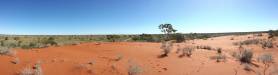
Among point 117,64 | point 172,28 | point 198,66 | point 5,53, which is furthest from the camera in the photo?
point 172,28

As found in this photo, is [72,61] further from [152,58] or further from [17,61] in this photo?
[152,58]

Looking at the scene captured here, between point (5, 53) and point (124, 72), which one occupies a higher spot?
point (5, 53)

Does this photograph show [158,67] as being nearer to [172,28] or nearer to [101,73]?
[101,73]

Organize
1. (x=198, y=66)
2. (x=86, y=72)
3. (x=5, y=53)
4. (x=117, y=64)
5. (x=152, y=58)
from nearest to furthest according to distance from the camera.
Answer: (x=86, y=72), (x=5, y=53), (x=117, y=64), (x=198, y=66), (x=152, y=58)

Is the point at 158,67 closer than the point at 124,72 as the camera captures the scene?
No

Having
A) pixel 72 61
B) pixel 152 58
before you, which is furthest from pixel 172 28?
A: pixel 72 61

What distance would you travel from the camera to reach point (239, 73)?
1097 centimetres

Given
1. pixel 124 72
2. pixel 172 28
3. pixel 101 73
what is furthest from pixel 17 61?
pixel 172 28

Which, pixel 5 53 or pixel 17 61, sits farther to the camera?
pixel 5 53

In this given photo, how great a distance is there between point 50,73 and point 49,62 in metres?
1.15

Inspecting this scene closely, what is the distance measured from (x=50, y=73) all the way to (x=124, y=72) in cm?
251

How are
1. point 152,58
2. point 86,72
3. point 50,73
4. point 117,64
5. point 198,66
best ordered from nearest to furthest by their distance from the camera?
point 50,73 < point 86,72 < point 117,64 < point 198,66 < point 152,58

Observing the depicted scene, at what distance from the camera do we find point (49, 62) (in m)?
9.52

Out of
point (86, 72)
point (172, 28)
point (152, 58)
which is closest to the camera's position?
point (86, 72)
